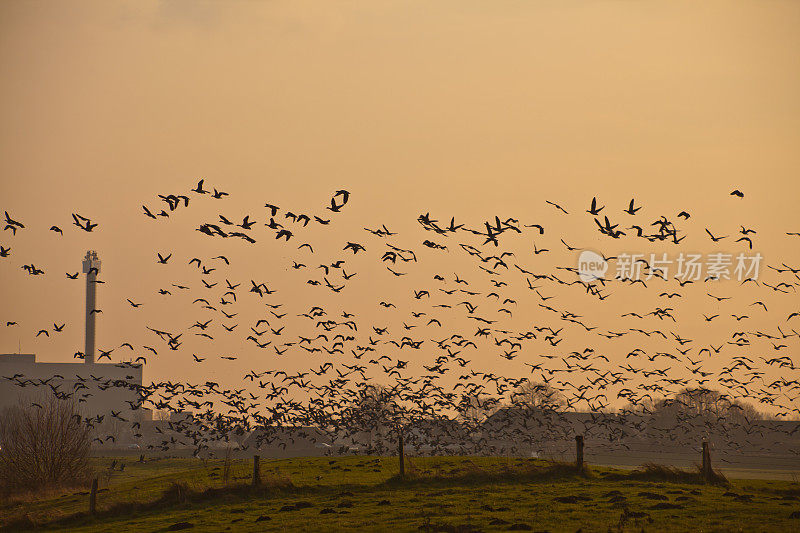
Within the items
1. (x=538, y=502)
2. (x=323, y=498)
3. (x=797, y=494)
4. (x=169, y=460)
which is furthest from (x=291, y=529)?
(x=169, y=460)

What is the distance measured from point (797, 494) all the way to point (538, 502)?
1795 centimetres

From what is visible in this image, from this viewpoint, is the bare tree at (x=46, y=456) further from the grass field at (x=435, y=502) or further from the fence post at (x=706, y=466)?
the fence post at (x=706, y=466)

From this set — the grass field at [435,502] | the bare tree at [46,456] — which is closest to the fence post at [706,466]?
the grass field at [435,502]

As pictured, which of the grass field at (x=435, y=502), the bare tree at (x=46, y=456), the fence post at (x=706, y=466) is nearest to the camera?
the grass field at (x=435, y=502)

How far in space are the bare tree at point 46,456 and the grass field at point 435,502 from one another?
12.6 metres

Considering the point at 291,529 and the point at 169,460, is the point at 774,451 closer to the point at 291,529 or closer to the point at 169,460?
the point at 169,460

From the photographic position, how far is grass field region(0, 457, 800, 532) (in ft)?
145

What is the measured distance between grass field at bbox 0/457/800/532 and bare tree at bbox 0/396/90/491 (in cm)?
1257

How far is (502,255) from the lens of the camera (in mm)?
57469

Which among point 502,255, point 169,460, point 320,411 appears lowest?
point 169,460

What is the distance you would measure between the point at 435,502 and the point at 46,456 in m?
51.6

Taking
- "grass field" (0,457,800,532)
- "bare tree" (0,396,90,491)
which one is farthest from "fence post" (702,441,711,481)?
"bare tree" (0,396,90,491)

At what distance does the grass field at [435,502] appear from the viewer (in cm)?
4422

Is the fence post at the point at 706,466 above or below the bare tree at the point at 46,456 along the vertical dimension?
above
